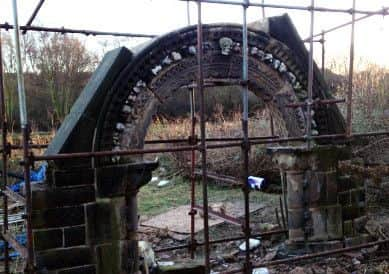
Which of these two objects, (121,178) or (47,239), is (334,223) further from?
(47,239)

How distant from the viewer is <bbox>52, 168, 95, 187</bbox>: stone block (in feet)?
14.4

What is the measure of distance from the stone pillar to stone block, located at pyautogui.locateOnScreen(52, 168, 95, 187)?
2718 millimetres

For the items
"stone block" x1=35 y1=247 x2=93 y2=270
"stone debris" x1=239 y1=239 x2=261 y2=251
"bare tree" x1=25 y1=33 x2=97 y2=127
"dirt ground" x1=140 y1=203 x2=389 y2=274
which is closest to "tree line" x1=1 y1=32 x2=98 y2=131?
"bare tree" x1=25 y1=33 x2=97 y2=127

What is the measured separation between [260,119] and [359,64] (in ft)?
11.5

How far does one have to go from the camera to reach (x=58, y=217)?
4367 millimetres

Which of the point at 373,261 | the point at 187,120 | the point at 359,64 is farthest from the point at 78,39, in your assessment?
the point at 373,261

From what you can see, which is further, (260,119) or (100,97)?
(260,119)

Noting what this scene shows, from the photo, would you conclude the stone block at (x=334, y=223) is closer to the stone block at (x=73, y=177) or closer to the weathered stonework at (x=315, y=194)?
the weathered stonework at (x=315, y=194)

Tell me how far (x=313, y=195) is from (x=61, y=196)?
336 centimetres

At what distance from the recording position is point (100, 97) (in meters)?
4.65

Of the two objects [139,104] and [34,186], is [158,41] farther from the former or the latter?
[34,186]

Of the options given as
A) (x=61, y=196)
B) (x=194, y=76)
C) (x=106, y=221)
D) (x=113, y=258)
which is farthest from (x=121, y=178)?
(x=194, y=76)

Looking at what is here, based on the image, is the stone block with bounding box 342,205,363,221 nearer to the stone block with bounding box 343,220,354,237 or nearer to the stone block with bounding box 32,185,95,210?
the stone block with bounding box 343,220,354,237

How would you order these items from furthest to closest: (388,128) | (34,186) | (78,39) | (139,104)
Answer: (78,39) → (388,128) → (139,104) → (34,186)
